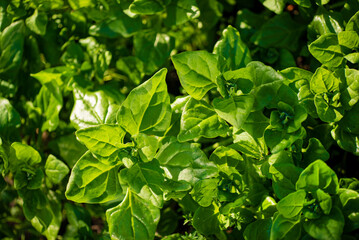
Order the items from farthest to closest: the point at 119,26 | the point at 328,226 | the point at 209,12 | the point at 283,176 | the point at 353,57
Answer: the point at 209,12 → the point at 119,26 → the point at 353,57 → the point at 283,176 → the point at 328,226

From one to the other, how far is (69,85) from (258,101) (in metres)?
1.04

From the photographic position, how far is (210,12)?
220 centimetres

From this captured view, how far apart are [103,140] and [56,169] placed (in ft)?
1.44

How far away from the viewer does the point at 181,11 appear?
1858 millimetres

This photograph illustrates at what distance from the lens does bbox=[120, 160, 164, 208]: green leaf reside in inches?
55.9

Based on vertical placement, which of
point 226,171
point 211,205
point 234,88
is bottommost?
point 211,205

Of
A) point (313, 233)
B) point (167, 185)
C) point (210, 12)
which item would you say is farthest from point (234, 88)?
point (210, 12)

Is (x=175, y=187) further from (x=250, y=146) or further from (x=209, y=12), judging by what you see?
A: (x=209, y=12)

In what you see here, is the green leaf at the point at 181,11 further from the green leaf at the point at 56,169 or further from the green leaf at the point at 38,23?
the green leaf at the point at 56,169

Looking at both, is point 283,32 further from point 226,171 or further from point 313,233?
point 313,233

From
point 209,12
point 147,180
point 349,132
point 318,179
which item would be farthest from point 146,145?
Result: point 209,12

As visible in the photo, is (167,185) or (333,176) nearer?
(333,176)

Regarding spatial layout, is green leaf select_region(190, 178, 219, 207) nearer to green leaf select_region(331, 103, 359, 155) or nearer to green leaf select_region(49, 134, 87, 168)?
green leaf select_region(331, 103, 359, 155)

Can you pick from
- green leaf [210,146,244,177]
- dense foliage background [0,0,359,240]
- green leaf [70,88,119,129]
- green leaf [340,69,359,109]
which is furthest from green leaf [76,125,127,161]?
green leaf [340,69,359,109]
